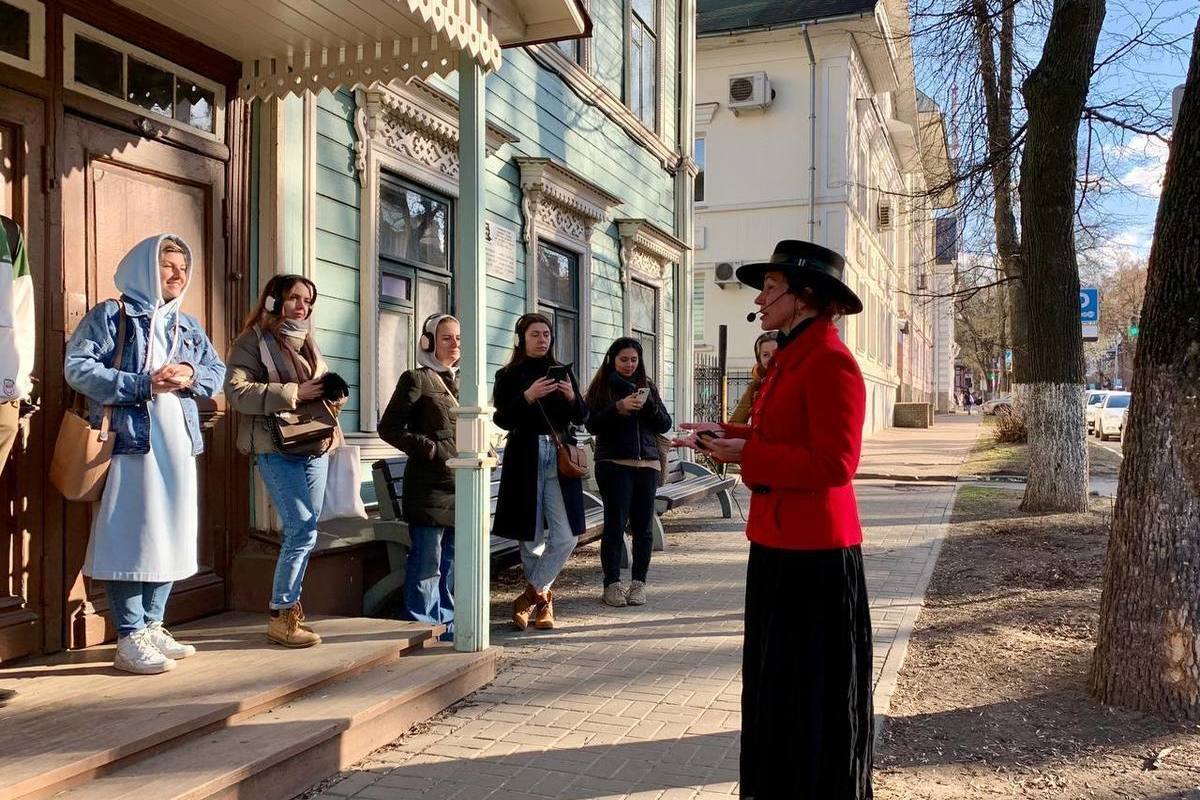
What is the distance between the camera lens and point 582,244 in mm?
10680

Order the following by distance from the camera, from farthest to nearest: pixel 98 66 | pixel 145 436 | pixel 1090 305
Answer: pixel 1090 305 < pixel 98 66 < pixel 145 436

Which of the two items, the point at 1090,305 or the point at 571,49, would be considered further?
the point at 1090,305

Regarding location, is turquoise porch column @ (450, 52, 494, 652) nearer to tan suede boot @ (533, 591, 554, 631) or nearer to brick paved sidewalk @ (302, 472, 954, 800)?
brick paved sidewalk @ (302, 472, 954, 800)

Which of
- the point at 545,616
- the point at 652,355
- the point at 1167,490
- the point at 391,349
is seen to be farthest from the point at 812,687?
the point at 652,355

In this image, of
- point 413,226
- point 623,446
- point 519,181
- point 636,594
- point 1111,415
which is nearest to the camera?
point 623,446

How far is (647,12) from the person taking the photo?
1285 centimetres

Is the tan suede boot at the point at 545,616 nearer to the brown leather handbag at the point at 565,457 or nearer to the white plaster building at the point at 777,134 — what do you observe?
the brown leather handbag at the point at 565,457

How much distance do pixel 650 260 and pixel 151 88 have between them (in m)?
8.59

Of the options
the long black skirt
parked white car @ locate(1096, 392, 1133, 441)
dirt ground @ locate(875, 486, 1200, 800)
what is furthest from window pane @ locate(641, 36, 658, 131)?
parked white car @ locate(1096, 392, 1133, 441)

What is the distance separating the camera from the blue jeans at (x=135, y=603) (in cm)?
407

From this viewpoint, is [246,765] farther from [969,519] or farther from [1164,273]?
[969,519]

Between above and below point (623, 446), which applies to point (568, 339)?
above

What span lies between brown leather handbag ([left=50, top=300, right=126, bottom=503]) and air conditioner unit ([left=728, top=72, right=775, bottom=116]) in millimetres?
24394

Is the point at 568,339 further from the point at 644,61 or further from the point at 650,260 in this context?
the point at 644,61
